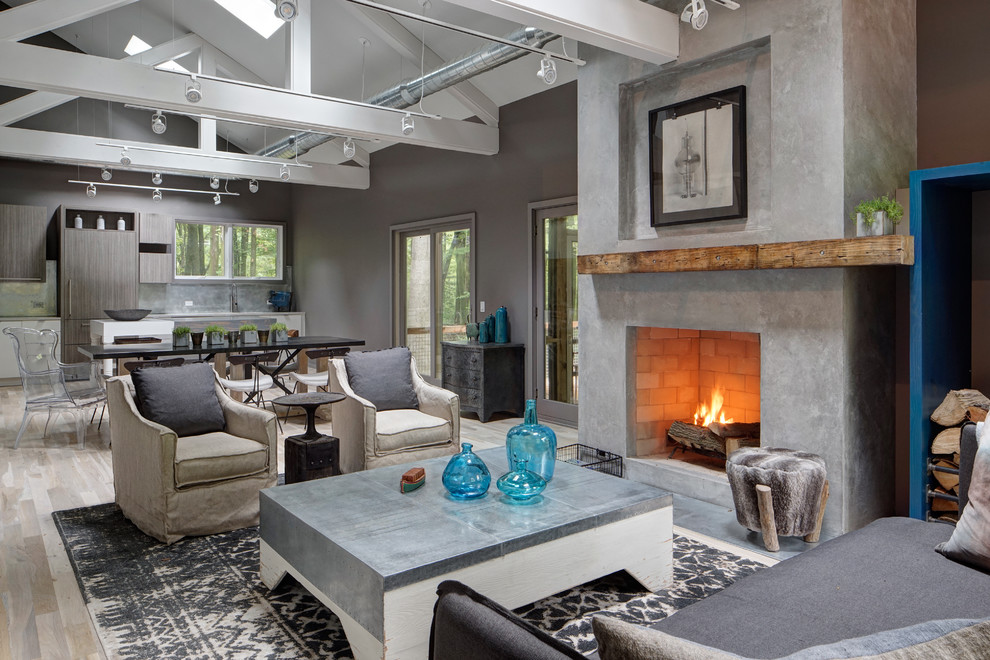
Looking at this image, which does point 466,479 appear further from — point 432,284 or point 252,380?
point 432,284

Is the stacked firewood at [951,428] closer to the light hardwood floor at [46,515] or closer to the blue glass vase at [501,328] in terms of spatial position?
the light hardwood floor at [46,515]

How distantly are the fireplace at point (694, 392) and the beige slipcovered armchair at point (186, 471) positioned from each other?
2.45m

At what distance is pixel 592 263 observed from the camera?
4.64 metres

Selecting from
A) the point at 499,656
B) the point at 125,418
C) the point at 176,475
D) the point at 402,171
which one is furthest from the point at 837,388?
the point at 402,171

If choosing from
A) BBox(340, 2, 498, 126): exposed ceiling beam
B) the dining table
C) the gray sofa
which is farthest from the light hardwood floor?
BBox(340, 2, 498, 126): exposed ceiling beam

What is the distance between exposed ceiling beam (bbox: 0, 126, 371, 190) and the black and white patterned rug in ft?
19.0

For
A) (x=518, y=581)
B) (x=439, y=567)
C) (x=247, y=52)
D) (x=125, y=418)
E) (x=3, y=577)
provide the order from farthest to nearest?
(x=247, y=52) < (x=125, y=418) < (x=3, y=577) < (x=518, y=581) < (x=439, y=567)

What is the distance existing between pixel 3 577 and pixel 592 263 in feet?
11.9

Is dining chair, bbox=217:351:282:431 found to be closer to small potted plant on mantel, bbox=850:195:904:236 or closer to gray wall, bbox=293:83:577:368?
gray wall, bbox=293:83:577:368

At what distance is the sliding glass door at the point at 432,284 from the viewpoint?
8.00 m

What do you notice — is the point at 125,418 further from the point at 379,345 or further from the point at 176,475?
the point at 379,345

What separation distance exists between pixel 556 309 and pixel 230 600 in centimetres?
439

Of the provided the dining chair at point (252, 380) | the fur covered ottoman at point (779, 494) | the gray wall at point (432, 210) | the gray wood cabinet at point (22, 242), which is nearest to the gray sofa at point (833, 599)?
the fur covered ottoman at point (779, 494)

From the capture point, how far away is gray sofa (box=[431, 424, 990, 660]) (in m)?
1.66
